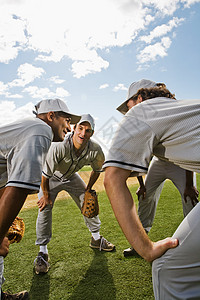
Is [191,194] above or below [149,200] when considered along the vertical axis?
above

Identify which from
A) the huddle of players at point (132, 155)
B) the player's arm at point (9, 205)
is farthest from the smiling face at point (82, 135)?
the player's arm at point (9, 205)

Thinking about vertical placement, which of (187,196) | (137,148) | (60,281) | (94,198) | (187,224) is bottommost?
(60,281)

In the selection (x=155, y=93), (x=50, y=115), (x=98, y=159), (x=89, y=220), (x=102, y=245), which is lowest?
(x=102, y=245)

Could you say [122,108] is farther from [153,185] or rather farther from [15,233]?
[15,233]

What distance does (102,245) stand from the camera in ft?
9.42

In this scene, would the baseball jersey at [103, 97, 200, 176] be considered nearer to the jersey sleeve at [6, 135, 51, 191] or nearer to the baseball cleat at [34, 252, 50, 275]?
the jersey sleeve at [6, 135, 51, 191]

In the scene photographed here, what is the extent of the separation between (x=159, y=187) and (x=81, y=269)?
130 cm

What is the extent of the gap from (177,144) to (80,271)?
6.16ft

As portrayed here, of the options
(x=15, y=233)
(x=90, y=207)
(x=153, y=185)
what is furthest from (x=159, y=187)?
(x=15, y=233)

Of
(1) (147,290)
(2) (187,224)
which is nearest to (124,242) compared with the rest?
(1) (147,290)

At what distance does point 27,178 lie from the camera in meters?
1.28

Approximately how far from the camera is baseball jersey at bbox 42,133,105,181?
282 cm

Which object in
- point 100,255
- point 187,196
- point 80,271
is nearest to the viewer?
point 80,271

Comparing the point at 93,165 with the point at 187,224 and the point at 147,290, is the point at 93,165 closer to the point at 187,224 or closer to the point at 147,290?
the point at 147,290
